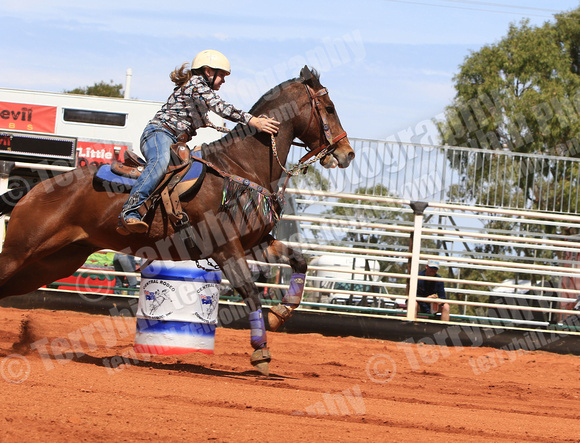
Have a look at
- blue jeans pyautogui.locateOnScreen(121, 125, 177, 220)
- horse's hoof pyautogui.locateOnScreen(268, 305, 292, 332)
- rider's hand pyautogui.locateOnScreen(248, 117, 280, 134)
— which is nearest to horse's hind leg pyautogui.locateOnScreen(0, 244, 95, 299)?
blue jeans pyautogui.locateOnScreen(121, 125, 177, 220)

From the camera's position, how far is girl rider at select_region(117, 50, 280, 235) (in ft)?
21.3

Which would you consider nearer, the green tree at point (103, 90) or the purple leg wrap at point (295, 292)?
the purple leg wrap at point (295, 292)

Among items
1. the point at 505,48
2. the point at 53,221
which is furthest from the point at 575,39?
the point at 53,221

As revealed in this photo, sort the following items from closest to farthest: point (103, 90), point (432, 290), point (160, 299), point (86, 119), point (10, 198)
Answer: point (10, 198) < point (160, 299) < point (432, 290) < point (86, 119) < point (103, 90)

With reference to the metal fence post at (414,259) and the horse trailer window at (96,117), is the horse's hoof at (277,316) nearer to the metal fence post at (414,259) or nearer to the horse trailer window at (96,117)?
the metal fence post at (414,259)

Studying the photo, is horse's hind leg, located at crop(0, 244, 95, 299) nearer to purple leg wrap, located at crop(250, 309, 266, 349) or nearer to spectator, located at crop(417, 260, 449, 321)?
purple leg wrap, located at crop(250, 309, 266, 349)

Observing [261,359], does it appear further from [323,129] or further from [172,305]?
[323,129]

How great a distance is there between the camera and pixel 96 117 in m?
20.2

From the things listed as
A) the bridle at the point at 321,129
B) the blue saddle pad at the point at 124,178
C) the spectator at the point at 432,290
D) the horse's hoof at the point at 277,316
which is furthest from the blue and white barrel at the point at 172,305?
the spectator at the point at 432,290

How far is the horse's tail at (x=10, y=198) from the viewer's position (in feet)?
23.2

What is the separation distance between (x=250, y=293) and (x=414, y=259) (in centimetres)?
589

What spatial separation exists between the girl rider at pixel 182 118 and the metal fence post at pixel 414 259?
5671 mm

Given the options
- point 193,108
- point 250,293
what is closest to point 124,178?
point 193,108

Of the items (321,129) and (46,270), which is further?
(46,270)
